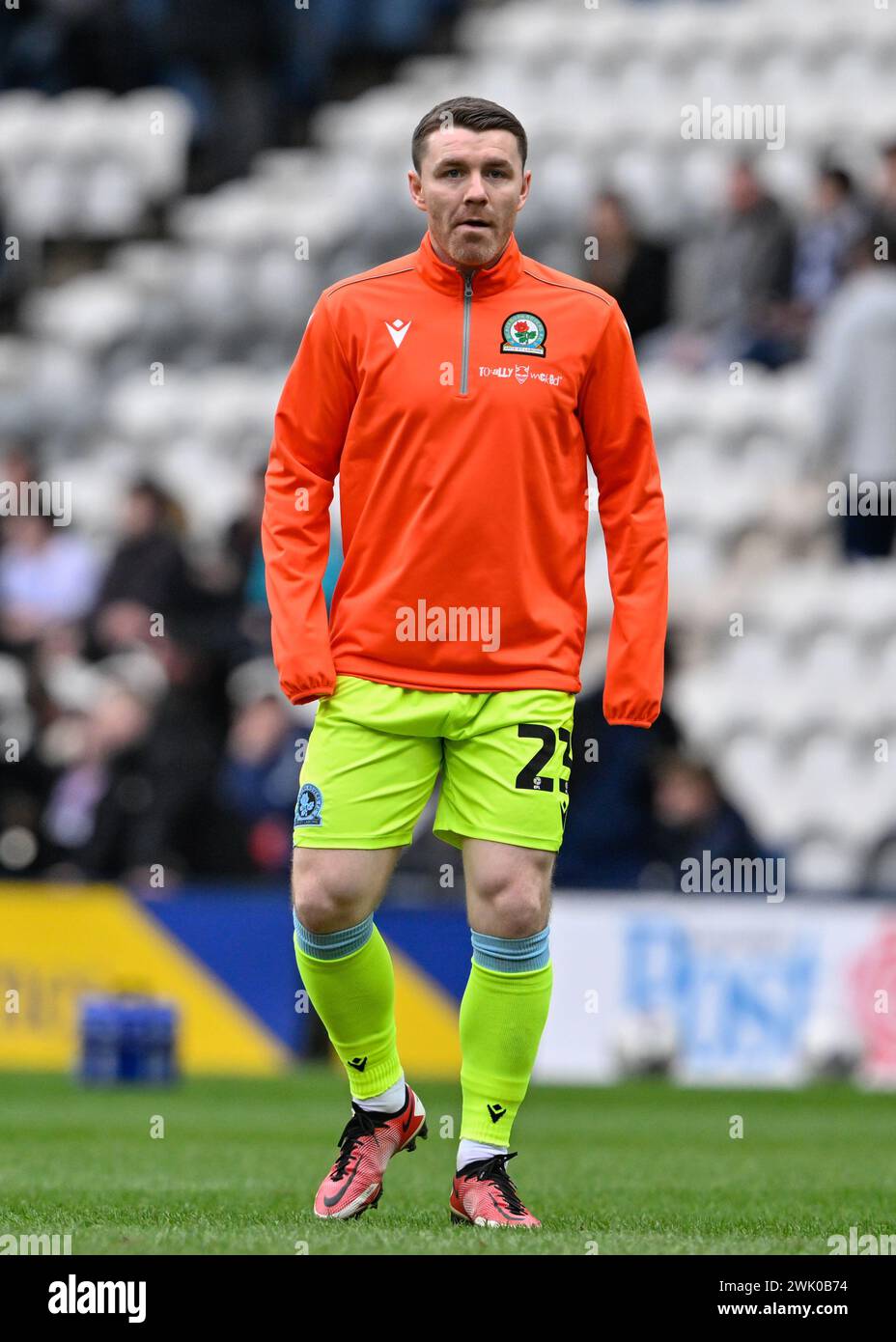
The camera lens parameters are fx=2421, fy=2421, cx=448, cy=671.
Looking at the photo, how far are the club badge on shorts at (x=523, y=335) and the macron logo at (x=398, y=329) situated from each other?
0.70ft

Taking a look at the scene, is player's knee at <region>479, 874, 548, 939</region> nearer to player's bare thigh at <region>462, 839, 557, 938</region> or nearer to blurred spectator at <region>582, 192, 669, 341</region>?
player's bare thigh at <region>462, 839, 557, 938</region>

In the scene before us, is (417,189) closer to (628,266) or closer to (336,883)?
(336,883)

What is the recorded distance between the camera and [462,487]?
516 cm

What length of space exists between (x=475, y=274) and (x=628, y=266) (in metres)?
8.71

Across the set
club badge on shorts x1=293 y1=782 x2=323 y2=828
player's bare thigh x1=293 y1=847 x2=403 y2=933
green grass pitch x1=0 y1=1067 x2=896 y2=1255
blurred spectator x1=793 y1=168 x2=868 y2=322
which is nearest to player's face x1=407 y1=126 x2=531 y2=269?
club badge on shorts x1=293 y1=782 x2=323 y2=828

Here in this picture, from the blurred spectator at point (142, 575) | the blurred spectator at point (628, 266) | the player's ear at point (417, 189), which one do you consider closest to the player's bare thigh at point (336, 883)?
the player's ear at point (417, 189)

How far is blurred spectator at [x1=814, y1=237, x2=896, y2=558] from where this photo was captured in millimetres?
12672

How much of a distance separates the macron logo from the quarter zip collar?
134 millimetres

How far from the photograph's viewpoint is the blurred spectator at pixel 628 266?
44.7 feet

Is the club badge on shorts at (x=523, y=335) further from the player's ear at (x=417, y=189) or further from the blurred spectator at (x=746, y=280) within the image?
the blurred spectator at (x=746, y=280)

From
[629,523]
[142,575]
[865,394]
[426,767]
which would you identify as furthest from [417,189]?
[142,575]

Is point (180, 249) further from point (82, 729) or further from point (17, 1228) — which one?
point (17, 1228)
